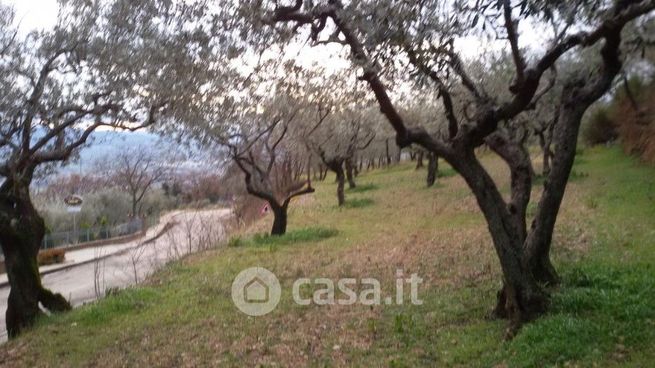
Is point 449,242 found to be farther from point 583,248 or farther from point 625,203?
point 625,203

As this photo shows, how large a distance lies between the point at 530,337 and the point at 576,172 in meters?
23.7

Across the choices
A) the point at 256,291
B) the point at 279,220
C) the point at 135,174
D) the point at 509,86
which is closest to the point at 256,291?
the point at 256,291

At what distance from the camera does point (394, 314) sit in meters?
8.16

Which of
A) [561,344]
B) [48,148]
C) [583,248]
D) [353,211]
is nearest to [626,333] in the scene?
[561,344]

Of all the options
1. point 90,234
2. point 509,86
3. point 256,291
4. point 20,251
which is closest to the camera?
point 509,86

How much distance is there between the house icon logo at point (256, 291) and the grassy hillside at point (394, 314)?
191 mm

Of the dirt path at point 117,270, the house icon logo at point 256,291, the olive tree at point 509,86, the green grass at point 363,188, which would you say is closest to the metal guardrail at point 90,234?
the dirt path at point 117,270

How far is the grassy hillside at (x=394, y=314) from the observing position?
5996 mm

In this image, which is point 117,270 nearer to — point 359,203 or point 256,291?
point 359,203

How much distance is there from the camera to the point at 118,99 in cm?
1079

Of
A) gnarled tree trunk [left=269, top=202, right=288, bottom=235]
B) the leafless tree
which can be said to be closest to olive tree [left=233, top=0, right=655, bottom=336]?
gnarled tree trunk [left=269, top=202, right=288, bottom=235]

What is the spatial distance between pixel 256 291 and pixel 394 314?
385 centimetres

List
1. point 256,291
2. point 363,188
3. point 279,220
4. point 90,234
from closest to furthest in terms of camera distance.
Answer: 1. point 256,291
2. point 279,220
3. point 90,234
4. point 363,188

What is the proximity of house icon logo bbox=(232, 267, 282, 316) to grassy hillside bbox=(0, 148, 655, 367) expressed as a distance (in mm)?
191
